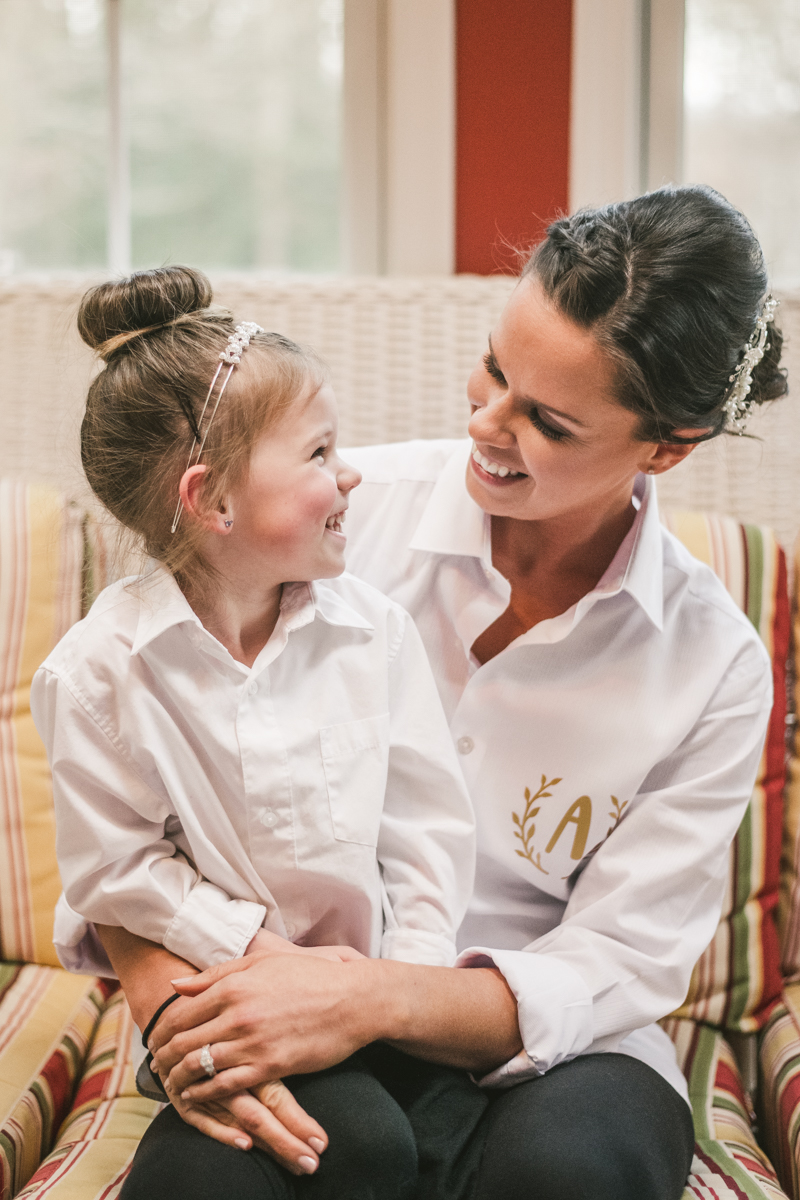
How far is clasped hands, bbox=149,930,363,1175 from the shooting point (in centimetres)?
92

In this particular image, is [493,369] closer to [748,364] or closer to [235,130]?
[748,364]

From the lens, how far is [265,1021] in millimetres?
933

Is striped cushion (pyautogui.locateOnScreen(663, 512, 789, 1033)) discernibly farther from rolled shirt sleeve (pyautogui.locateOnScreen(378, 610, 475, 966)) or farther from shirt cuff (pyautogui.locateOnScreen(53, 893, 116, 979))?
shirt cuff (pyautogui.locateOnScreen(53, 893, 116, 979))

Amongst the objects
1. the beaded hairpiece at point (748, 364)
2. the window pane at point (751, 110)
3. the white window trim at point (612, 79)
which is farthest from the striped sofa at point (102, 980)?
the window pane at point (751, 110)

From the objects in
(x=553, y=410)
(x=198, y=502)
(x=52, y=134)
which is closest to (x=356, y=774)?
(x=198, y=502)

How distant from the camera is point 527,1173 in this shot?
0.94 metres

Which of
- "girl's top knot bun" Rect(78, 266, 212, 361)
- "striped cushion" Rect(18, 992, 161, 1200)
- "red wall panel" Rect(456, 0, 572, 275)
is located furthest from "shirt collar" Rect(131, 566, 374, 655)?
"red wall panel" Rect(456, 0, 572, 275)

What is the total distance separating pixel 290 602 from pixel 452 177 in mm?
1093

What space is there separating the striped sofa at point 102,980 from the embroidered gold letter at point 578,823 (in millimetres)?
378

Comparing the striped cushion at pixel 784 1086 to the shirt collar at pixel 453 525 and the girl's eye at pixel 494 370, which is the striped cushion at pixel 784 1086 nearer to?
the shirt collar at pixel 453 525

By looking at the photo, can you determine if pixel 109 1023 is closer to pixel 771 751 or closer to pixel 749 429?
pixel 771 751

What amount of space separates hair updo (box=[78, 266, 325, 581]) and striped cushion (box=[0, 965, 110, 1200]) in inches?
26.2

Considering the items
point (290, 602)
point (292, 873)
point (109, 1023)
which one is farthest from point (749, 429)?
point (109, 1023)

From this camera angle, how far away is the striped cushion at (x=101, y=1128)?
1063mm
